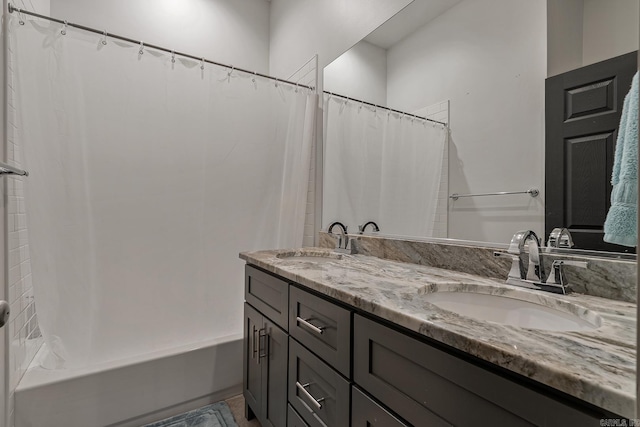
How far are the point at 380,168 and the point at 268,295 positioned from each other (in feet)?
2.95

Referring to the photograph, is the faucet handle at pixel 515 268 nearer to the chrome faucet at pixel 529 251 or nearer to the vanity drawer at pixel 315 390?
the chrome faucet at pixel 529 251

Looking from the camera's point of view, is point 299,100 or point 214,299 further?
point 299,100

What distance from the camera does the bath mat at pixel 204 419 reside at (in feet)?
4.81

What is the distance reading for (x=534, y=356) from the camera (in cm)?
45

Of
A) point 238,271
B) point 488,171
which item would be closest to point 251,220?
point 238,271

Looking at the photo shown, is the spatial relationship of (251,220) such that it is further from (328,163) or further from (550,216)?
(550,216)

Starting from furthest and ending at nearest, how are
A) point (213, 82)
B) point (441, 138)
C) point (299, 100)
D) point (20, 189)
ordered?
point (299, 100)
point (213, 82)
point (20, 189)
point (441, 138)

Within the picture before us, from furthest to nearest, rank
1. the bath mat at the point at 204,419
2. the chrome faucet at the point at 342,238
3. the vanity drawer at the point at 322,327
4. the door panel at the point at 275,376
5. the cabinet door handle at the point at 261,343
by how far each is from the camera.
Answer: the chrome faucet at the point at 342,238 → the bath mat at the point at 204,419 → the cabinet door handle at the point at 261,343 → the door panel at the point at 275,376 → the vanity drawer at the point at 322,327

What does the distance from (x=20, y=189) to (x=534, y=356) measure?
1952 millimetres

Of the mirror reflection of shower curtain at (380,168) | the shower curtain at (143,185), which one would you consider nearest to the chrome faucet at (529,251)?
the mirror reflection of shower curtain at (380,168)

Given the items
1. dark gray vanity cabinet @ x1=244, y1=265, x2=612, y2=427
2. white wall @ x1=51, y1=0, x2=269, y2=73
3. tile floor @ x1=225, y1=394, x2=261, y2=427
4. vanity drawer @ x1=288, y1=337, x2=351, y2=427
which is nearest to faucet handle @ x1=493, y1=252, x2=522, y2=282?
dark gray vanity cabinet @ x1=244, y1=265, x2=612, y2=427

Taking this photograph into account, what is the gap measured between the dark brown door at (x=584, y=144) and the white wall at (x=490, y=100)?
0.11 ft

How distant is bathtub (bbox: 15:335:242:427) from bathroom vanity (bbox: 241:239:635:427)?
0.48 m

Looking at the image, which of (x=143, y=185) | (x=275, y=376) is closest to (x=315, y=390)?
(x=275, y=376)
